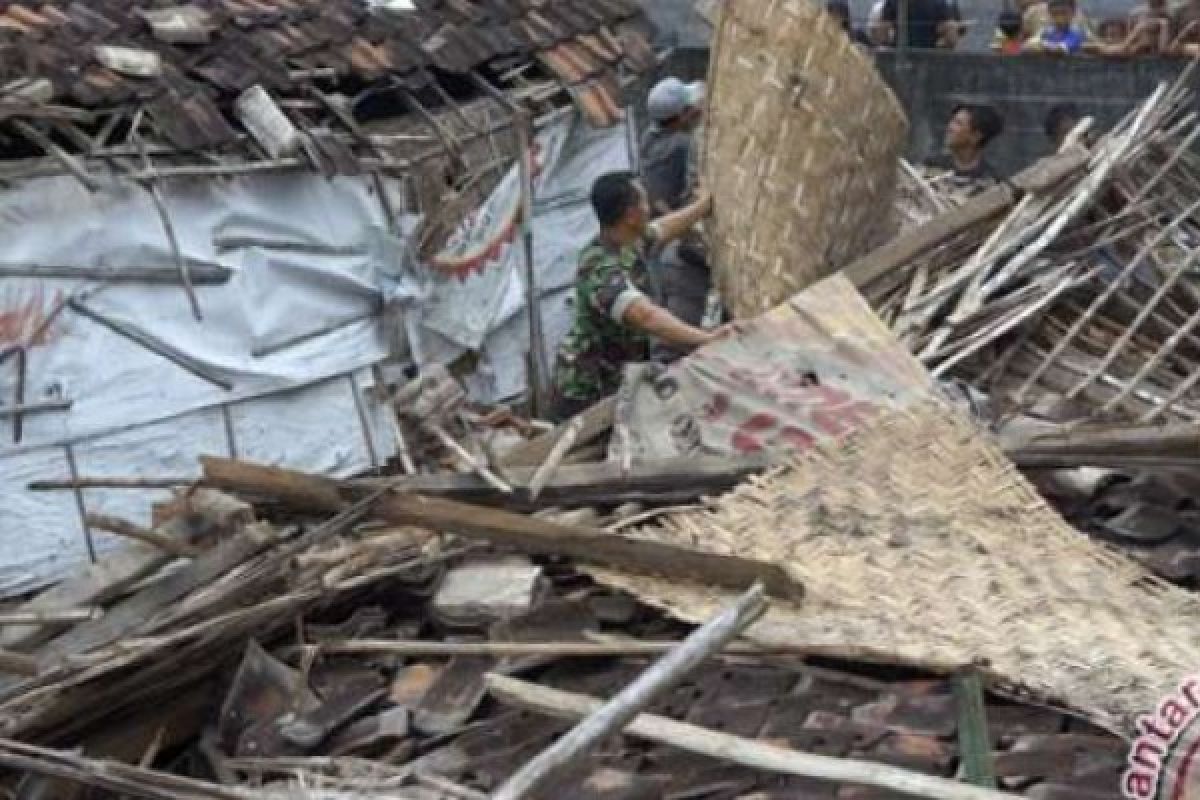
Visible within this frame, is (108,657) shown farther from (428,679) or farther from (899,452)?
(899,452)

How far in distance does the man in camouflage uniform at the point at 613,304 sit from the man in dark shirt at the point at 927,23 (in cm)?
778

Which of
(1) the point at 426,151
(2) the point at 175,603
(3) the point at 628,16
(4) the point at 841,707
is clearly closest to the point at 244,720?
(2) the point at 175,603

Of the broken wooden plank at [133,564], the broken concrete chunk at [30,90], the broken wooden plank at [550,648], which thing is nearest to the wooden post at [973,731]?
the broken wooden plank at [550,648]

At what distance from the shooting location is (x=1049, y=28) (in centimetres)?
1452

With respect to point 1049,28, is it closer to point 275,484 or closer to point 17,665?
point 275,484

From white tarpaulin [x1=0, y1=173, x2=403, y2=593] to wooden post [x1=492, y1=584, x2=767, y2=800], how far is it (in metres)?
4.86

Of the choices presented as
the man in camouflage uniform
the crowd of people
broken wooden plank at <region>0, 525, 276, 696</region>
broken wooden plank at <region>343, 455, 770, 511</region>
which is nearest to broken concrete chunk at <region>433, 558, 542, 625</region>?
broken wooden plank at <region>343, 455, 770, 511</region>

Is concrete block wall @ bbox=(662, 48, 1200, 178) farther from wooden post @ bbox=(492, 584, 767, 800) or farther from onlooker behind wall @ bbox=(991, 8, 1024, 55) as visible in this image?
wooden post @ bbox=(492, 584, 767, 800)

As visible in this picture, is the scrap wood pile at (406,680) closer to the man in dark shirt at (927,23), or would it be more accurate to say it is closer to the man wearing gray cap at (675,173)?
the man wearing gray cap at (675,173)

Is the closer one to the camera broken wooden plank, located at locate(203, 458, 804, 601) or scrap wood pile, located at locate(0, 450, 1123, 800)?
scrap wood pile, located at locate(0, 450, 1123, 800)

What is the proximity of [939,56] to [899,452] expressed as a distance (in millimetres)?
8918

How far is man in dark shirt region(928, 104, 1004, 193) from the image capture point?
10127 mm

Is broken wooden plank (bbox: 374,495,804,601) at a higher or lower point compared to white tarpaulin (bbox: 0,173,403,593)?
higher

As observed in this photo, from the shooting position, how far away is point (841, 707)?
15.5 feet
